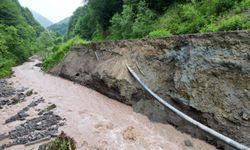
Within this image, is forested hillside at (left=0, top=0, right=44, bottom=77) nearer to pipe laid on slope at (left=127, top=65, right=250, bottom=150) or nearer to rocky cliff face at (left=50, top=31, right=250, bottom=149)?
rocky cliff face at (left=50, top=31, right=250, bottom=149)

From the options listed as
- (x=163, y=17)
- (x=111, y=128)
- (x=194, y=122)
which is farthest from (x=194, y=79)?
(x=163, y=17)

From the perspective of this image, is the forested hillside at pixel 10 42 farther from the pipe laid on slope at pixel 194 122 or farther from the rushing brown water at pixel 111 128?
the pipe laid on slope at pixel 194 122

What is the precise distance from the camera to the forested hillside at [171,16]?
929cm

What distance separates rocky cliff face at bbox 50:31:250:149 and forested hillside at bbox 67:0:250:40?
200 centimetres

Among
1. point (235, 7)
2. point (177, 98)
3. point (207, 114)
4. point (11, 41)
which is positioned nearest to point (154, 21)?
point (235, 7)

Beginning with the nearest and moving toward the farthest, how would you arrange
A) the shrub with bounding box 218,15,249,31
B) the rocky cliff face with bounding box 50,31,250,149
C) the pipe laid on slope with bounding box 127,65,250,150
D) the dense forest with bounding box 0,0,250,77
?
the pipe laid on slope with bounding box 127,65,250,150
the rocky cliff face with bounding box 50,31,250,149
the shrub with bounding box 218,15,249,31
the dense forest with bounding box 0,0,250,77

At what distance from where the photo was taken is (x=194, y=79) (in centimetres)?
666

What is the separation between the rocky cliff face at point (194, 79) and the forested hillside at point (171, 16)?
6.56 feet

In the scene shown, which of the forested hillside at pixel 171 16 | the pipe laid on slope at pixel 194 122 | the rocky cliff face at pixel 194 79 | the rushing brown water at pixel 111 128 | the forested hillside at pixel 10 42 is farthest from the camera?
the forested hillside at pixel 10 42

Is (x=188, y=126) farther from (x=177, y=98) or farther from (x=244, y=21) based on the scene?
(x=244, y=21)

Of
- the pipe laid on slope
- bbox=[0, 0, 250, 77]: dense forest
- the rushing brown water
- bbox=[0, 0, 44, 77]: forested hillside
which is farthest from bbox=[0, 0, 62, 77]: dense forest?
the pipe laid on slope

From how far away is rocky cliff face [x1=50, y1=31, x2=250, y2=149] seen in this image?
18.3 feet

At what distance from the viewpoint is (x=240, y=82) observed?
18.3 ft

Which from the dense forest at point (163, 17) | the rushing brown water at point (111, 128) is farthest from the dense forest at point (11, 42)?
the rushing brown water at point (111, 128)
